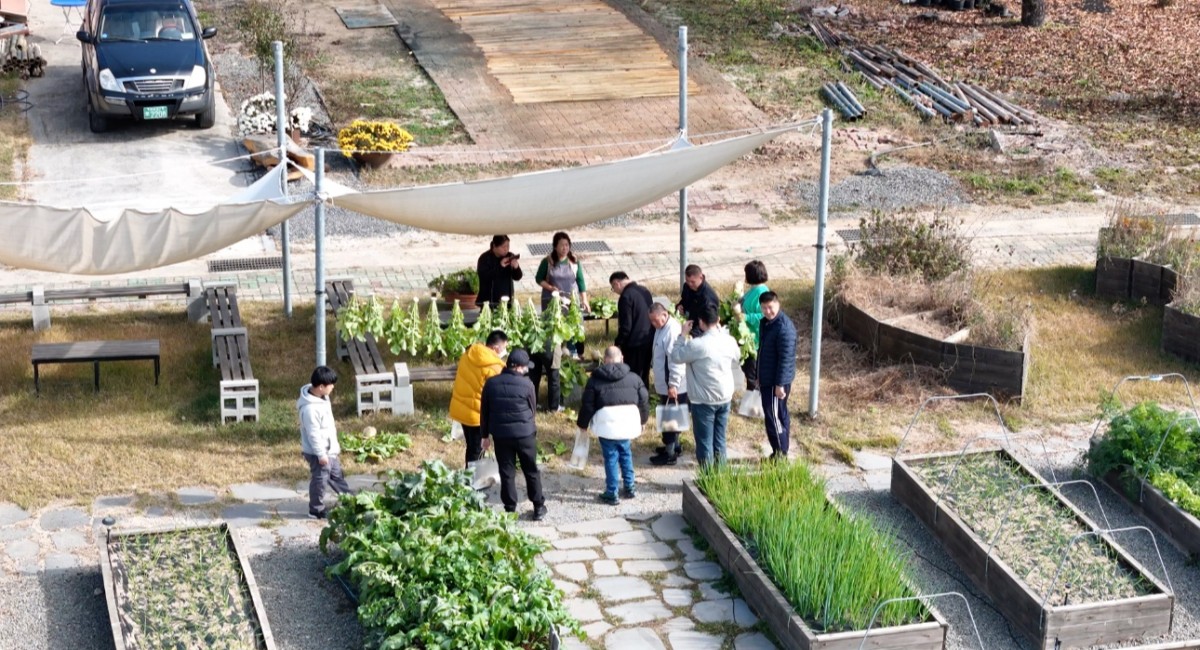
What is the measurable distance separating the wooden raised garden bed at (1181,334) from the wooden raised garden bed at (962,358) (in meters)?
1.65

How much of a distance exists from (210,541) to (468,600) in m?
2.13

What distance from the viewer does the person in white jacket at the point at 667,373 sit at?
1188 cm

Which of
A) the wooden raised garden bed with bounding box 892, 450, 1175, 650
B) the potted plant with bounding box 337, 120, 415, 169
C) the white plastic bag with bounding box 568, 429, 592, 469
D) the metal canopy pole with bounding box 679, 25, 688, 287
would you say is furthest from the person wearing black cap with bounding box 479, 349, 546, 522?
the potted plant with bounding box 337, 120, 415, 169

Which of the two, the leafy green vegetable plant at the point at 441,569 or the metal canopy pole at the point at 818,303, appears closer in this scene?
the leafy green vegetable plant at the point at 441,569

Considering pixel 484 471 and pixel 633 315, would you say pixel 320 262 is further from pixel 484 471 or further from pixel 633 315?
pixel 633 315

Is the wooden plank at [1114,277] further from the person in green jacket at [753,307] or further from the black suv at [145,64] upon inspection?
the black suv at [145,64]

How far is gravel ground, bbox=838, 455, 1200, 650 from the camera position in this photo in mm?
9500

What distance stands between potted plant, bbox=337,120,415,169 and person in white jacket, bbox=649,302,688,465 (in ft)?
25.1

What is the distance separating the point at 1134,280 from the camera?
15641 millimetres

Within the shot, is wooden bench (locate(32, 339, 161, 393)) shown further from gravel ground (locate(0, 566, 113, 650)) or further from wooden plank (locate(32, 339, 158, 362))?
gravel ground (locate(0, 566, 113, 650))

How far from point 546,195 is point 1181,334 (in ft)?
20.2

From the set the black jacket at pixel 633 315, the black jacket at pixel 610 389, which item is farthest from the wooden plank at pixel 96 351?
the black jacket at pixel 610 389

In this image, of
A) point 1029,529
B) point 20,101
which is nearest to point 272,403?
point 1029,529

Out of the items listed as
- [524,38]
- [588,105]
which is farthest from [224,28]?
[588,105]
